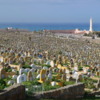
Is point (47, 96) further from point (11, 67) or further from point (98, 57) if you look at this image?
point (98, 57)

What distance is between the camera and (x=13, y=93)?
30.2ft

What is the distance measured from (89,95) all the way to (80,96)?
1.76 feet

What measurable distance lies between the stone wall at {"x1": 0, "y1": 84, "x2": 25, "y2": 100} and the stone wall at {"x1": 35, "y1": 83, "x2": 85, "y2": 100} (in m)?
0.59

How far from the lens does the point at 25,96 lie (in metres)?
9.86

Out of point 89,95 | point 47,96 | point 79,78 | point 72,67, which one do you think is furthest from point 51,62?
point 47,96

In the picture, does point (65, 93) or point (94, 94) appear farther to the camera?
point (94, 94)

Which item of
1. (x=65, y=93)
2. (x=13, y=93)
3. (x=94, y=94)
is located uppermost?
(x=13, y=93)

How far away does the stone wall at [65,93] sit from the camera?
10.1 m

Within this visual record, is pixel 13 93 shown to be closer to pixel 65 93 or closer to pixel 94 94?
pixel 65 93

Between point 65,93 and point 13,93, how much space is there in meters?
2.12

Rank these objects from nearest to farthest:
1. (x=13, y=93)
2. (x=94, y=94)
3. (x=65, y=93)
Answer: (x=13, y=93) < (x=65, y=93) < (x=94, y=94)

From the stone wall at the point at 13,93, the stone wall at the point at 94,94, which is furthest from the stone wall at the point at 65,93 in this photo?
the stone wall at the point at 13,93

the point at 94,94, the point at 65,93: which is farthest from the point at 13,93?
the point at 94,94

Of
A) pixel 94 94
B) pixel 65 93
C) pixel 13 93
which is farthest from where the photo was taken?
pixel 94 94
